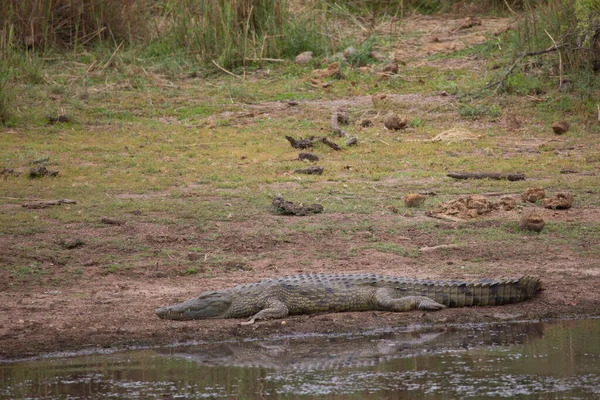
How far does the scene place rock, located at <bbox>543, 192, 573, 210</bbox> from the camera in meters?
8.66

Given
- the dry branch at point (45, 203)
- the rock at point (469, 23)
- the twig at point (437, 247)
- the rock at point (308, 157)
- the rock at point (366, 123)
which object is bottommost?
the twig at point (437, 247)

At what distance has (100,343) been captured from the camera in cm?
575

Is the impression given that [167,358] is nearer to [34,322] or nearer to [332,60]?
[34,322]

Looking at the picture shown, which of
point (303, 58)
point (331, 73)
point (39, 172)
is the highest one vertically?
point (303, 58)

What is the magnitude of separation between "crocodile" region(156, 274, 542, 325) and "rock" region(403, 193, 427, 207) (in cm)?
244

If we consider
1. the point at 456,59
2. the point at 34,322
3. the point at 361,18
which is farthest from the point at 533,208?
the point at 361,18

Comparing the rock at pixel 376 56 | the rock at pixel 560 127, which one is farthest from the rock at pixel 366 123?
the rock at pixel 376 56

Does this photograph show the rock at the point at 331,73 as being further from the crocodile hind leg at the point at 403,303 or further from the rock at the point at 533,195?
the crocodile hind leg at the point at 403,303

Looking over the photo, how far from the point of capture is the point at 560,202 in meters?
8.66

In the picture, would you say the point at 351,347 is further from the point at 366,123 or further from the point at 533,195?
the point at 366,123

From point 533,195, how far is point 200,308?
403 centimetres

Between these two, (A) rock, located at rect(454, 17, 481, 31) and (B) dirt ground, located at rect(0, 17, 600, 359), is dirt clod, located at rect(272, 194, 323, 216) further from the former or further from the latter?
(A) rock, located at rect(454, 17, 481, 31)

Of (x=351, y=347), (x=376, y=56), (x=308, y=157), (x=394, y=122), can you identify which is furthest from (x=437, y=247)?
(x=376, y=56)

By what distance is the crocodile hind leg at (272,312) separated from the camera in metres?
6.22
